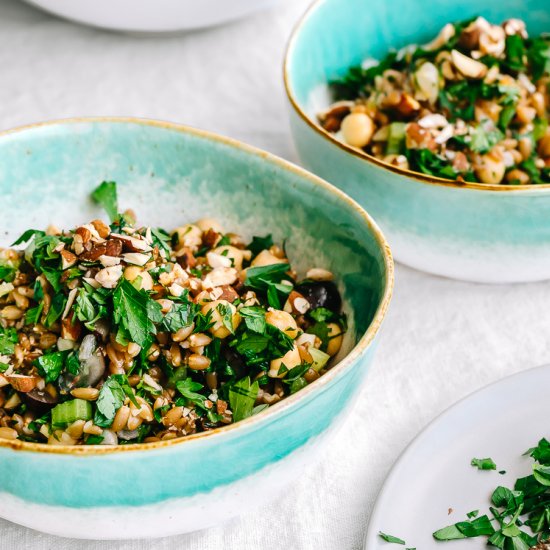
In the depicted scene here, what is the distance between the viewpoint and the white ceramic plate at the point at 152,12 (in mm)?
1475

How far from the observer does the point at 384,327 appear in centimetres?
113

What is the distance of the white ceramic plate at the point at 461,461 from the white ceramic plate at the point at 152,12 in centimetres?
91

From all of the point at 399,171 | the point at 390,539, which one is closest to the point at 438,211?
the point at 399,171

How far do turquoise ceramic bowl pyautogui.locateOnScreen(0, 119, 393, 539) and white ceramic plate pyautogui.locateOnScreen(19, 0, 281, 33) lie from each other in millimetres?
477

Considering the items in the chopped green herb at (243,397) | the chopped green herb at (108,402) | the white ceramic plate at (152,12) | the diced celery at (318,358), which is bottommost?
the diced celery at (318,358)

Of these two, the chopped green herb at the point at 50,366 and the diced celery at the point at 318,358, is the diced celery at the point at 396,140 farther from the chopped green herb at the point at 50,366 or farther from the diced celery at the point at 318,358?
the chopped green herb at the point at 50,366

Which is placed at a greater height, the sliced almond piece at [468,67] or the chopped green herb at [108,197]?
the sliced almond piece at [468,67]

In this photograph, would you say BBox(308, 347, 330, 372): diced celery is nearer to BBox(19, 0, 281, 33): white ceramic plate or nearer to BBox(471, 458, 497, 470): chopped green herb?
BBox(471, 458, 497, 470): chopped green herb

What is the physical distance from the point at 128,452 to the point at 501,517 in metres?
0.41

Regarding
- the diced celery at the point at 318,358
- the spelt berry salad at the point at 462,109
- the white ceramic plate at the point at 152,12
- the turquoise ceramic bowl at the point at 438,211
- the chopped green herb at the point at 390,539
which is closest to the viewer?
the chopped green herb at the point at 390,539

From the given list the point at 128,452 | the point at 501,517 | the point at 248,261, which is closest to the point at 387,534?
the point at 501,517

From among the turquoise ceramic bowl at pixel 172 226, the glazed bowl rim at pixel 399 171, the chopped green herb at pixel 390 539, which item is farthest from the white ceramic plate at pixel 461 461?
the glazed bowl rim at pixel 399 171

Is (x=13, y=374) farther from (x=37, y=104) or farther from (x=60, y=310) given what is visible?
(x=37, y=104)

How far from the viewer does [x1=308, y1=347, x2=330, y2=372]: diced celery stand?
91cm
